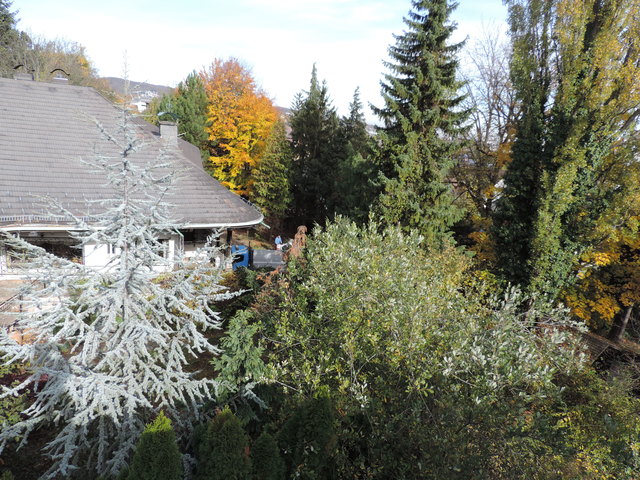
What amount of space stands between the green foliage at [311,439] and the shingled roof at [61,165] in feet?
28.5

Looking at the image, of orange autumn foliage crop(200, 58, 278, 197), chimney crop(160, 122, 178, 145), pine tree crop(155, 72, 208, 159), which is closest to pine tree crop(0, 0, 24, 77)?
pine tree crop(155, 72, 208, 159)

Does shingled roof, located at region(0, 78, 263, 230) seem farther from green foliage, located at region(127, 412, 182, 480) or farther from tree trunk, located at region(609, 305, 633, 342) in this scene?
tree trunk, located at region(609, 305, 633, 342)

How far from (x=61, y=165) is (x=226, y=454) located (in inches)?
491

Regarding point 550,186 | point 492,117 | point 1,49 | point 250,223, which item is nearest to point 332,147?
point 492,117

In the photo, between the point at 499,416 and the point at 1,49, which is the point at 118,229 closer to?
the point at 499,416

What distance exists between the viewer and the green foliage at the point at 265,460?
185 inches

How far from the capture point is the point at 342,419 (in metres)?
5.54

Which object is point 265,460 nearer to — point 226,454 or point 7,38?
point 226,454

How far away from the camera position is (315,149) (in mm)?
27594

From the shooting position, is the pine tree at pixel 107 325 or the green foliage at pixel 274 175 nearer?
the pine tree at pixel 107 325

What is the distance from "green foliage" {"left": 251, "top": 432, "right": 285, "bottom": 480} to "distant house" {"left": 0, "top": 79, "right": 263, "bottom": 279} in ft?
25.0

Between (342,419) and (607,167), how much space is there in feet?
44.1

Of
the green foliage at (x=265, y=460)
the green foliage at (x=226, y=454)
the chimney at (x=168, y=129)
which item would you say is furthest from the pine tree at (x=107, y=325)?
the chimney at (x=168, y=129)

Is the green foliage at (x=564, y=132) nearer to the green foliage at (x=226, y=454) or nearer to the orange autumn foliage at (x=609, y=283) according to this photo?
the orange autumn foliage at (x=609, y=283)
